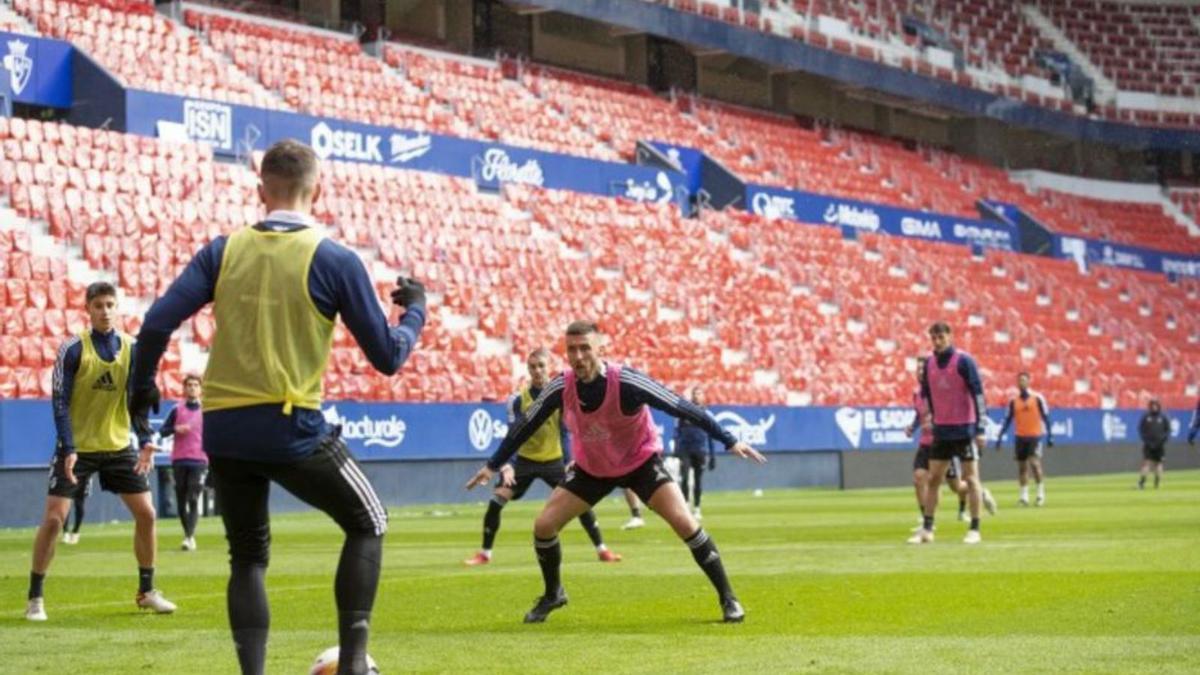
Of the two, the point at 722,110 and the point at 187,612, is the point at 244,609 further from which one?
the point at 722,110

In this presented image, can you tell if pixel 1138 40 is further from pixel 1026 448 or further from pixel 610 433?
pixel 610 433

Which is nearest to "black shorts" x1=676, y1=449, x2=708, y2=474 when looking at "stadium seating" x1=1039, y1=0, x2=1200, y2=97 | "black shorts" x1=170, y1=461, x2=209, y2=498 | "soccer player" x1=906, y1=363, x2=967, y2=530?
"soccer player" x1=906, y1=363, x2=967, y2=530

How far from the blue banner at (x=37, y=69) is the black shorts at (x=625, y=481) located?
25855 millimetres

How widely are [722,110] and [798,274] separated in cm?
1008

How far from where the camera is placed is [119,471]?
14508mm

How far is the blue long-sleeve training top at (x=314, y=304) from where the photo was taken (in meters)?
8.41

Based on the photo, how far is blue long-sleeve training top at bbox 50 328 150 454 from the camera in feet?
45.8

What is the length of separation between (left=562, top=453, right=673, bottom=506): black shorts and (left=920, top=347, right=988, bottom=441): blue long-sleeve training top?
9.01 meters

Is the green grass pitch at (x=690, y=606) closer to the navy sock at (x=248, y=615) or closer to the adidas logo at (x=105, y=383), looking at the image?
the adidas logo at (x=105, y=383)

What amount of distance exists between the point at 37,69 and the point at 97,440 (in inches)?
990


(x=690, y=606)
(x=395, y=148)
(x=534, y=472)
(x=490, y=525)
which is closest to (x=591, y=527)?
(x=490, y=525)

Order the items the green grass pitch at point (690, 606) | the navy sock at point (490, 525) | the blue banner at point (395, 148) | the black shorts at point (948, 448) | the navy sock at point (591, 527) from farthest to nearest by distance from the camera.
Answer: the blue banner at point (395, 148) < the black shorts at point (948, 448) < the navy sock at point (490, 525) < the navy sock at point (591, 527) < the green grass pitch at point (690, 606)

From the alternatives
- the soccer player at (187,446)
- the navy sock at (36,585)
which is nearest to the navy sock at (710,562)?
the navy sock at (36,585)

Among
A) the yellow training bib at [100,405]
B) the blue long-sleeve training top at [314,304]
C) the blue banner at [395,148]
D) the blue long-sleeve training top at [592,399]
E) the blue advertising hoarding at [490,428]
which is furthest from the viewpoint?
the blue banner at [395,148]
